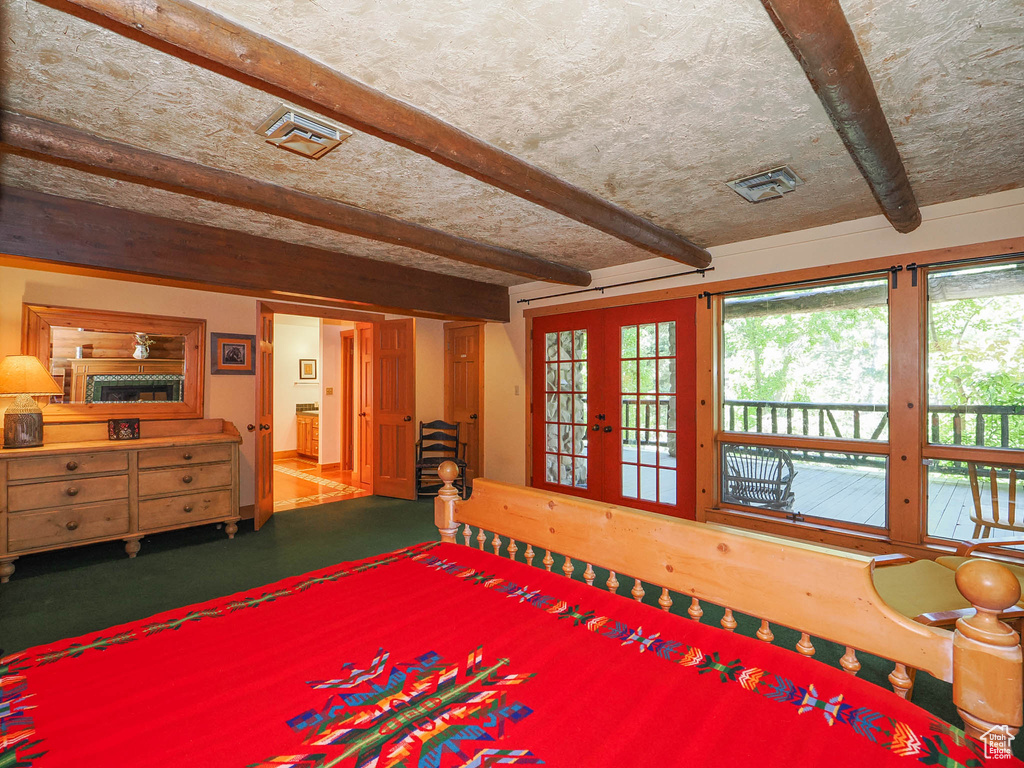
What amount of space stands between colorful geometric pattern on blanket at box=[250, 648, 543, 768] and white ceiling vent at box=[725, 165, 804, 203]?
2.62 metres

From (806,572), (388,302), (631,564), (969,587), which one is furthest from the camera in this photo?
(388,302)

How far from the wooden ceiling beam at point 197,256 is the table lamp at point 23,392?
1.15 metres

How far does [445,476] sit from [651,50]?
6.34ft

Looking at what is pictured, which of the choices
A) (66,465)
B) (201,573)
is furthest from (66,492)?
(201,573)

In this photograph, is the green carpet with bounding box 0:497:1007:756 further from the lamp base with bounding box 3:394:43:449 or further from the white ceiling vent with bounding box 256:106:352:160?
the white ceiling vent with bounding box 256:106:352:160

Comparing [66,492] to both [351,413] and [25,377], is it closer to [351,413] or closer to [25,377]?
[25,377]

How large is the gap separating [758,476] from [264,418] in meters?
4.53

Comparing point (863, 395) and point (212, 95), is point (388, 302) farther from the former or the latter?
point (863, 395)

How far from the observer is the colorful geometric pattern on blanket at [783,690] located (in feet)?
3.34

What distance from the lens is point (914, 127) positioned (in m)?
2.13

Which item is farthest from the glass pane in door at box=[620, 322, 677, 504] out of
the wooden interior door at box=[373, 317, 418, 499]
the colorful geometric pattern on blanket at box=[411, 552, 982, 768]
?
the colorful geometric pattern on blanket at box=[411, 552, 982, 768]

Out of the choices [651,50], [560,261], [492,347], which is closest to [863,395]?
[560,261]

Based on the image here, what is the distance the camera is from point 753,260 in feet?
12.6

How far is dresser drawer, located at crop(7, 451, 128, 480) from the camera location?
3.32m
